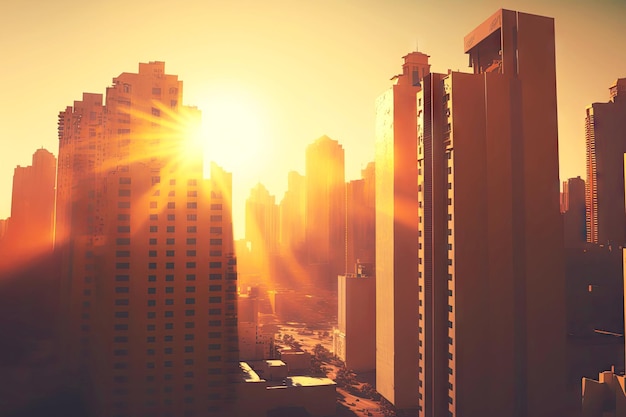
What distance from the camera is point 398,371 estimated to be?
45.7m

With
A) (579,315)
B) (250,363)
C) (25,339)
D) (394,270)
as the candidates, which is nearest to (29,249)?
(25,339)

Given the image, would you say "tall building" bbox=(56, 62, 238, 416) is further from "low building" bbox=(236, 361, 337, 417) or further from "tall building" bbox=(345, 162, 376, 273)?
"tall building" bbox=(345, 162, 376, 273)

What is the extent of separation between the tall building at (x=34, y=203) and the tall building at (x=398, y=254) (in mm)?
47868

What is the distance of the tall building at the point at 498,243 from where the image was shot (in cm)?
3256

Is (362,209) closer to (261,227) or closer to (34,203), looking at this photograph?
(261,227)

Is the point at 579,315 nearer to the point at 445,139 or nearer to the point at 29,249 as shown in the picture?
the point at 445,139

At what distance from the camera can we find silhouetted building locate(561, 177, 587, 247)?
73.0 meters

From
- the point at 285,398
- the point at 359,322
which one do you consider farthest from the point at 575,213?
the point at 285,398

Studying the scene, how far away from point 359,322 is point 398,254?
15139mm

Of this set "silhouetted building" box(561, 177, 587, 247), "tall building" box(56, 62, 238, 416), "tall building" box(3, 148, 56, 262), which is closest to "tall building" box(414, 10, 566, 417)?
"tall building" box(56, 62, 238, 416)

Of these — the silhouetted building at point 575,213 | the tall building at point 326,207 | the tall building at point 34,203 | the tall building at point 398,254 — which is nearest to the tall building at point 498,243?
the tall building at point 398,254

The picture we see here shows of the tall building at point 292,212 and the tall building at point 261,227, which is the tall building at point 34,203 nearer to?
the tall building at point 261,227

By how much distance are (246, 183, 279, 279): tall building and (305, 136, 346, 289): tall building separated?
59.0ft

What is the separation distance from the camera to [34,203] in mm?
82625
